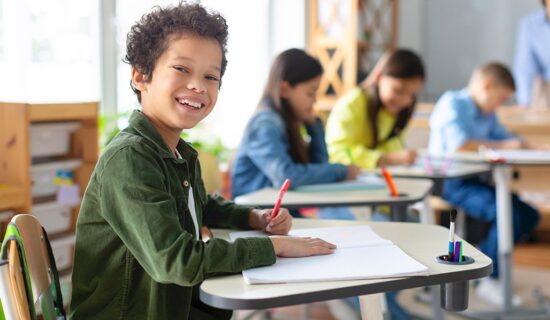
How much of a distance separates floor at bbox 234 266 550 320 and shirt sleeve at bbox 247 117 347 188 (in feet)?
2.36

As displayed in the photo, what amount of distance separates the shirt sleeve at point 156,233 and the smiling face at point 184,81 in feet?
0.43

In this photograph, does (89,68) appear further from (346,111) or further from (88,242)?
(88,242)

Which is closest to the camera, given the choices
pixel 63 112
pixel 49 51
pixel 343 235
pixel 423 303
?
pixel 343 235

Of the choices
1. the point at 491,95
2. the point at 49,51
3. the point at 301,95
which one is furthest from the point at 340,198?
the point at 491,95

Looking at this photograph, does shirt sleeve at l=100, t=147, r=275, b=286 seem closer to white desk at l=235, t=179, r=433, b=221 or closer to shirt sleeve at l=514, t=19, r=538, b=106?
white desk at l=235, t=179, r=433, b=221

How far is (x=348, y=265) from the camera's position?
1281mm

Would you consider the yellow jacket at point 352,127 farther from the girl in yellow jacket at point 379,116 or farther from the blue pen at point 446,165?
the blue pen at point 446,165

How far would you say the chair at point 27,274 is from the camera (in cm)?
118

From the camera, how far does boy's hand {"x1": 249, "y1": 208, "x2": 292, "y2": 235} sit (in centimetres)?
156

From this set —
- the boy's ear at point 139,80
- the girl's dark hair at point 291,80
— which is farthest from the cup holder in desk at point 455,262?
the girl's dark hair at point 291,80

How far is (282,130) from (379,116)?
2.97ft

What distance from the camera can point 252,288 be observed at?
116 cm

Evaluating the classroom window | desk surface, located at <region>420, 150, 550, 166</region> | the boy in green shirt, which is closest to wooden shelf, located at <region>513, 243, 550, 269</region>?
desk surface, located at <region>420, 150, 550, 166</region>

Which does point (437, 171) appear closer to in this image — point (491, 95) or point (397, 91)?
point (397, 91)
